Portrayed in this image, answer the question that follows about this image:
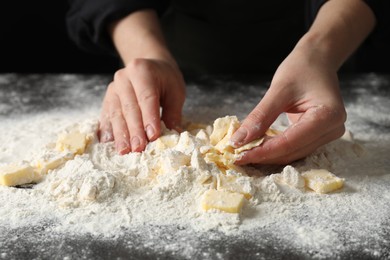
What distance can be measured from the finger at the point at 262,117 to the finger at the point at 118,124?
0.23 metres

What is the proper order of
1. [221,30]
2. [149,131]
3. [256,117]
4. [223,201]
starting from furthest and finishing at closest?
[221,30] < [149,131] < [256,117] < [223,201]

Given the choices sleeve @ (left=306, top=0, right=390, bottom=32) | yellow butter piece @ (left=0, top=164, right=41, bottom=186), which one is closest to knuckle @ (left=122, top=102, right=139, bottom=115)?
yellow butter piece @ (left=0, top=164, right=41, bottom=186)

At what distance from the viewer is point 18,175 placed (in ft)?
3.26

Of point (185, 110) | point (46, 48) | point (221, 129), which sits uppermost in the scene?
point (221, 129)

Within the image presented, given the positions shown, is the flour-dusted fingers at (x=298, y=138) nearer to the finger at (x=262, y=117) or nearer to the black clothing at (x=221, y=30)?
the finger at (x=262, y=117)

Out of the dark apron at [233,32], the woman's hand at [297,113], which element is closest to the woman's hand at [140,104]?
the woman's hand at [297,113]

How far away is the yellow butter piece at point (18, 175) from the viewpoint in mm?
989

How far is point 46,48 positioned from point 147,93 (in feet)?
3.87

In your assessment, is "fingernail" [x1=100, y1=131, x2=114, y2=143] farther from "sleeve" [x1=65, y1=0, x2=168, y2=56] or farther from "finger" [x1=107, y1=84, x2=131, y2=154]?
"sleeve" [x1=65, y1=0, x2=168, y2=56]

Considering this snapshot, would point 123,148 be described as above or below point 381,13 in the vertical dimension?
below

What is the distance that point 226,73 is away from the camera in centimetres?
169

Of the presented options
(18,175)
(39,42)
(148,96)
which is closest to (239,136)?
(148,96)

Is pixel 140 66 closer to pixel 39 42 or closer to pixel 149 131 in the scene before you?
pixel 149 131

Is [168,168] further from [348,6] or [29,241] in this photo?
[348,6]
